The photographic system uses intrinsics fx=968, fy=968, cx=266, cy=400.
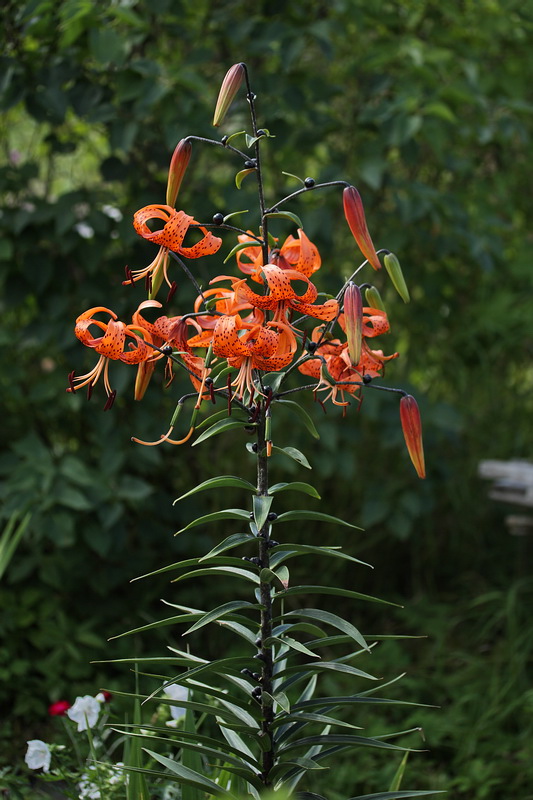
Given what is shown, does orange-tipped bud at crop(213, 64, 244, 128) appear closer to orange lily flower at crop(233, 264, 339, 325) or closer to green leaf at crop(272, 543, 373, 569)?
orange lily flower at crop(233, 264, 339, 325)

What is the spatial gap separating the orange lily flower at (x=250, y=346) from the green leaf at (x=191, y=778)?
0.44 m

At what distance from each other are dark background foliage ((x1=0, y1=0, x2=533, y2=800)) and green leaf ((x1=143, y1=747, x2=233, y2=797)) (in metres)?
0.81

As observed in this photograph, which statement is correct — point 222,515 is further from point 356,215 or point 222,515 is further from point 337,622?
point 356,215

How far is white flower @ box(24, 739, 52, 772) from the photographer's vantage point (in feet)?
4.54

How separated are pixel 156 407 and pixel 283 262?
1.32 meters

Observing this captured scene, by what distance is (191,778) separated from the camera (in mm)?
1143

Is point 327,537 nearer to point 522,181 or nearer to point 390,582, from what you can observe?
point 390,582

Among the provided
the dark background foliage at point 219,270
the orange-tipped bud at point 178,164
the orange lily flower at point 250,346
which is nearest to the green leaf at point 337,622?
the orange lily flower at point 250,346

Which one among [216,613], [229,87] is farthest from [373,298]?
[216,613]

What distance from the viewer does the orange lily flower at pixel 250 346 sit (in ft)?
3.29

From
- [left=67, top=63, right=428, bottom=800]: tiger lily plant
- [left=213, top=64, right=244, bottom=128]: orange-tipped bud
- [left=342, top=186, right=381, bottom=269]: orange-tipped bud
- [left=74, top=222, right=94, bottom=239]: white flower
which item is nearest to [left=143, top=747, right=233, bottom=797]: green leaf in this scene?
[left=67, top=63, right=428, bottom=800]: tiger lily plant

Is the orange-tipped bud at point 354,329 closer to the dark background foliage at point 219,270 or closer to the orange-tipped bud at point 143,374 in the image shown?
the orange-tipped bud at point 143,374

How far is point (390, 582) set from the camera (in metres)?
2.90

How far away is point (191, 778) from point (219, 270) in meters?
1.34
